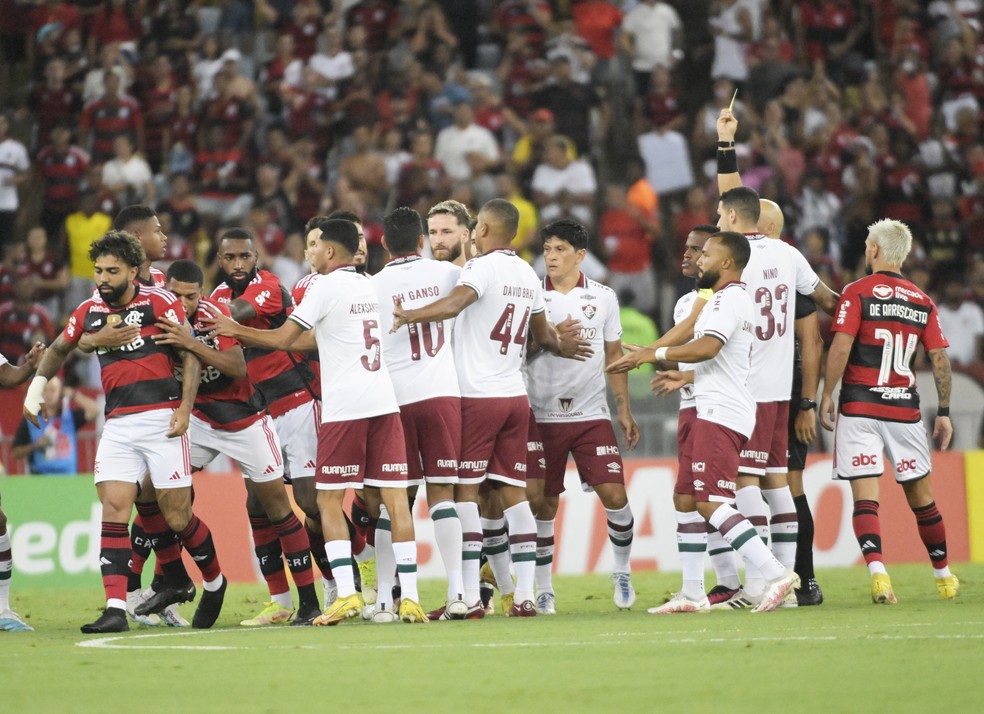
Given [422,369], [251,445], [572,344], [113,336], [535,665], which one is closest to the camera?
[535,665]

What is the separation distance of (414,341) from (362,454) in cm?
96

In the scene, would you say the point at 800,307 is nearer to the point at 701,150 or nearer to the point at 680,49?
the point at 701,150

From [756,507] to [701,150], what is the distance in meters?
11.3

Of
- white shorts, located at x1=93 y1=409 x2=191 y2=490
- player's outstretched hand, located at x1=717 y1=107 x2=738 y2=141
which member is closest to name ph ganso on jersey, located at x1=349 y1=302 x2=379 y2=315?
white shorts, located at x1=93 y1=409 x2=191 y2=490

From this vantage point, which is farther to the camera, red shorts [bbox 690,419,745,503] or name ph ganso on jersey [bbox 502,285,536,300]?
name ph ganso on jersey [bbox 502,285,536,300]

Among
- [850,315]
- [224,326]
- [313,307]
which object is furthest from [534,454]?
[224,326]

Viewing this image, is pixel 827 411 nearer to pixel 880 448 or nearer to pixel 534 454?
pixel 880 448

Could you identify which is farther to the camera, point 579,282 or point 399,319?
point 579,282

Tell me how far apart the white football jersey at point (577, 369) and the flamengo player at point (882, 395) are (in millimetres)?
1675

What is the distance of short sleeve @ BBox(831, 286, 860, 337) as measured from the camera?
11.0 metres

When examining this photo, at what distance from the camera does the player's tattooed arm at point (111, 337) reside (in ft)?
31.3

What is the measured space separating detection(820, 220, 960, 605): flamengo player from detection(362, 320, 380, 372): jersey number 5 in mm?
3394

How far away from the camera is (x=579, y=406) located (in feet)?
37.1

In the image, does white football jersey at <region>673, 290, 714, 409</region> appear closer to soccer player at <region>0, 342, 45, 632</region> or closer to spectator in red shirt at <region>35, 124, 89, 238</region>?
soccer player at <region>0, 342, 45, 632</region>
